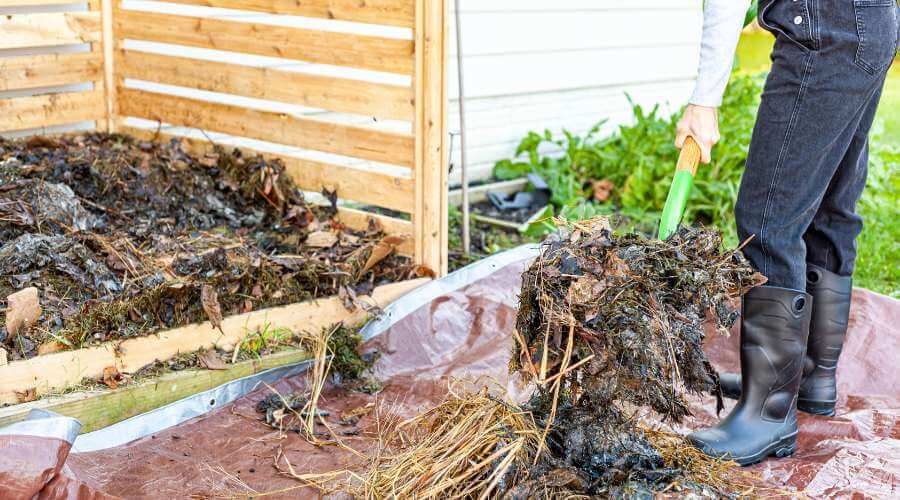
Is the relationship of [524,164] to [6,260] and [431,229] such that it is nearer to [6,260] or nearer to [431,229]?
[431,229]

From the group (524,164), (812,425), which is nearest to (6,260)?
(812,425)

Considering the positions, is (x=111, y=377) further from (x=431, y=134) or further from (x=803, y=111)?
(x=803, y=111)

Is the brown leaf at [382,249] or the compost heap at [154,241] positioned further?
the brown leaf at [382,249]

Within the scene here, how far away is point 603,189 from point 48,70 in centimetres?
330

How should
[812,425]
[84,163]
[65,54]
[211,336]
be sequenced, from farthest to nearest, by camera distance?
[65,54]
[84,163]
[211,336]
[812,425]

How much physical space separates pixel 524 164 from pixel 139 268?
322 centimetres

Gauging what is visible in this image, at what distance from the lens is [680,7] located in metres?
7.41

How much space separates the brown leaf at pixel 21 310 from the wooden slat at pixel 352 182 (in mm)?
1456

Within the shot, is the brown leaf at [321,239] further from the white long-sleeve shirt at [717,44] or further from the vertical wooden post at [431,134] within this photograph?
the white long-sleeve shirt at [717,44]

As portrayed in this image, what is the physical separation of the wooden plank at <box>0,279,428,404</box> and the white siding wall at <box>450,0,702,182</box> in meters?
2.39

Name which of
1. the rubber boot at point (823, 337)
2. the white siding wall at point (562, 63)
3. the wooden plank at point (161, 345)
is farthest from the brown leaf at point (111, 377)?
the white siding wall at point (562, 63)

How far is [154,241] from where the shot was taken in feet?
11.5

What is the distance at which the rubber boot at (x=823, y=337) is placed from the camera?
295 centimetres

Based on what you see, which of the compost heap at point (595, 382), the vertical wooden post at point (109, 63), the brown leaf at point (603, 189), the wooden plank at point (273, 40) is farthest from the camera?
the brown leaf at point (603, 189)
